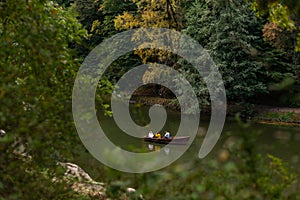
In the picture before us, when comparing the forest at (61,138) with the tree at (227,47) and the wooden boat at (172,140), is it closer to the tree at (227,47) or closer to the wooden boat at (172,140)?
the wooden boat at (172,140)

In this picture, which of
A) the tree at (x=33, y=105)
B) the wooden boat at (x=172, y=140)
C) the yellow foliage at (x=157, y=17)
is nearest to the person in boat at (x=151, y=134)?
the wooden boat at (x=172, y=140)

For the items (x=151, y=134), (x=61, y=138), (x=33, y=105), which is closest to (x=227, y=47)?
(x=151, y=134)

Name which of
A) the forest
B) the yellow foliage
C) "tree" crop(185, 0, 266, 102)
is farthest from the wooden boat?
the forest

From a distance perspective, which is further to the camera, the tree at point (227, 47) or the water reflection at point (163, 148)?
the tree at point (227, 47)

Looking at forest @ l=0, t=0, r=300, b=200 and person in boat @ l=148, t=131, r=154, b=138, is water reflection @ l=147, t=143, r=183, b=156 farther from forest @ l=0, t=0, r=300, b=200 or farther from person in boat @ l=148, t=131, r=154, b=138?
forest @ l=0, t=0, r=300, b=200

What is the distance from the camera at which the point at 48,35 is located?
11.1 ft

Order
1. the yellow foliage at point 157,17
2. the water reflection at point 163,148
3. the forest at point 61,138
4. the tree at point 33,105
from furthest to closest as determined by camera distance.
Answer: the water reflection at point 163,148
the yellow foliage at point 157,17
the tree at point 33,105
the forest at point 61,138

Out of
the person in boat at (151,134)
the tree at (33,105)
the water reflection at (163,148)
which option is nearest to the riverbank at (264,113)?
the person in boat at (151,134)

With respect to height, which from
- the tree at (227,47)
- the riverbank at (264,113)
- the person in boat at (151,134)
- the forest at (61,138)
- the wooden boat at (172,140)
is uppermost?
the tree at (227,47)

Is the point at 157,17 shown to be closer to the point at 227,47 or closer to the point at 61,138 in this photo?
the point at 61,138

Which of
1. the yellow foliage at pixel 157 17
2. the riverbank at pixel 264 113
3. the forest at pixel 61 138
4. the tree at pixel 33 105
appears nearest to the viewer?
the forest at pixel 61 138

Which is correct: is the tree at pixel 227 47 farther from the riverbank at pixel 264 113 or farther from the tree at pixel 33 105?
the tree at pixel 33 105

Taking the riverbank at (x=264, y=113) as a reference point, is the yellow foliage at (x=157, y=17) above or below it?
below

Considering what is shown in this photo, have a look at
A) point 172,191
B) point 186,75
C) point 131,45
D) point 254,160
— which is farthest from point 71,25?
point 186,75
